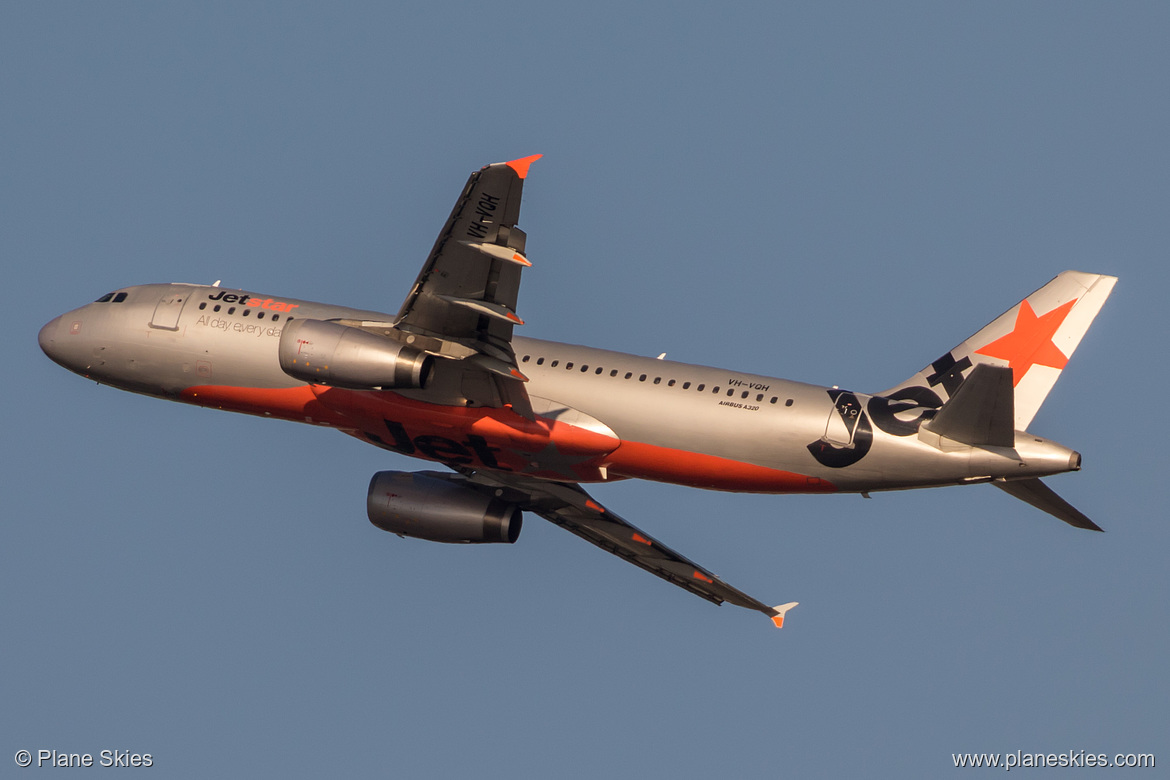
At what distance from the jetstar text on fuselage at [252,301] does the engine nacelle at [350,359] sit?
4.91 meters

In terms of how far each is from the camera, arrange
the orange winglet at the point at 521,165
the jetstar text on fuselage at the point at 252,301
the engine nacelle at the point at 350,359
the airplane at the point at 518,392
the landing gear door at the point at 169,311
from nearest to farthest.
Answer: the orange winglet at the point at 521,165, the airplane at the point at 518,392, the engine nacelle at the point at 350,359, the jetstar text on fuselage at the point at 252,301, the landing gear door at the point at 169,311

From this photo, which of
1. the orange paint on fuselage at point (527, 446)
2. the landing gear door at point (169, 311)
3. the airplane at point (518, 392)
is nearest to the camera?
the airplane at point (518, 392)

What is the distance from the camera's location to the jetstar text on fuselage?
43.0 meters

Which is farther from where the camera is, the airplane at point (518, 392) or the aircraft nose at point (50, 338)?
the aircraft nose at point (50, 338)

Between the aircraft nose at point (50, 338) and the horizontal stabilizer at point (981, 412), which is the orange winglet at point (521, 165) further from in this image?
the aircraft nose at point (50, 338)

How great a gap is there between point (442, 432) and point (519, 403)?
2.24 meters

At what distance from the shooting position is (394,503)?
4481 cm

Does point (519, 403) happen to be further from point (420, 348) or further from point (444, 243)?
point (444, 243)

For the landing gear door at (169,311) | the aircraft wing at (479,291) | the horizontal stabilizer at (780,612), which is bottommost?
the horizontal stabilizer at (780,612)

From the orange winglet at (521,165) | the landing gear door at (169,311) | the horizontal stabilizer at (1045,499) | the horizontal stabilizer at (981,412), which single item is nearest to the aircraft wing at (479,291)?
the orange winglet at (521,165)

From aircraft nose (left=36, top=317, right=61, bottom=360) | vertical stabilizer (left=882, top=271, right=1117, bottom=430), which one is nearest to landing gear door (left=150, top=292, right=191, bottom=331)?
aircraft nose (left=36, top=317, right=61, bottom=360)

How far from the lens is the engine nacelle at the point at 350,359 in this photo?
37625 mm

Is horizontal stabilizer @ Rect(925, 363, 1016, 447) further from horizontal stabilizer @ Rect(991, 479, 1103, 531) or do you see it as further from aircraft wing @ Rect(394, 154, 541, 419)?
aircraft wing @ Rect(394, 154, 541, 419)

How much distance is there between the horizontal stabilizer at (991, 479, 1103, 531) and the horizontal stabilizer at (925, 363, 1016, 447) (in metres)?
1.36
